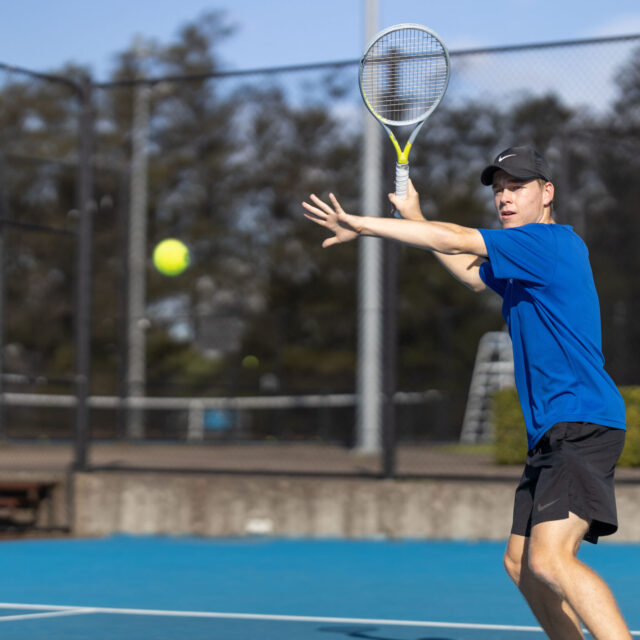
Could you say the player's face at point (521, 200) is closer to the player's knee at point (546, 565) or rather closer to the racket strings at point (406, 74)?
the racket strings at point (406, 74)

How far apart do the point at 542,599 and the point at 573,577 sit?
1.15 ft

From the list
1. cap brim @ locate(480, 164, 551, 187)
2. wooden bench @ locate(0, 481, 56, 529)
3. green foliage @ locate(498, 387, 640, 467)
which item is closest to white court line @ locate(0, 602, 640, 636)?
cap brim @ locate(480, 164, 551, 187)

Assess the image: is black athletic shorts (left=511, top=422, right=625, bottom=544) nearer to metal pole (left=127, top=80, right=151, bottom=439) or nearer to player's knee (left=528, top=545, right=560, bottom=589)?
player's knee (left=528, top=545, right=560, bottom=589)

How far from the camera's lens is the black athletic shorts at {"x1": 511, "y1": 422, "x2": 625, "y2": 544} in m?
4.09

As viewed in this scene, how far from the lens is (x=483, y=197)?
88.8 ft

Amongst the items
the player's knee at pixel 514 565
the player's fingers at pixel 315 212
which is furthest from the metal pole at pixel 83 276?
the player's knee at pixel 514 565

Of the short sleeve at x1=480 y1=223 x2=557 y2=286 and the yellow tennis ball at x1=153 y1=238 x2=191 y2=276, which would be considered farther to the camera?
the yellow tennis ball at x1=153 y1=238 x2=191 y2=276

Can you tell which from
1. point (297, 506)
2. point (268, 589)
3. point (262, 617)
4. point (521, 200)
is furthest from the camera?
point (297, 506)

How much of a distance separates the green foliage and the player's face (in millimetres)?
6122

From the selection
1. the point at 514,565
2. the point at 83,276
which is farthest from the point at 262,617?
the point at 83,276

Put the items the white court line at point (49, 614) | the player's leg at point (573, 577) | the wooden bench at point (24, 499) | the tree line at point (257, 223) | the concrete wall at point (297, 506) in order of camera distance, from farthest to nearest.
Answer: the tree line at point (257, 223) → the wooden bench at point (24, 499) → the concrete wall at point (297, 506) → the white court line at point (49, 614) → the player's leg at point (573, 577)

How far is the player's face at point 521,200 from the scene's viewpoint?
4344 millimetres

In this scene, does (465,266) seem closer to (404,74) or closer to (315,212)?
(315,212)

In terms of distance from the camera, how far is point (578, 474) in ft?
13.5
